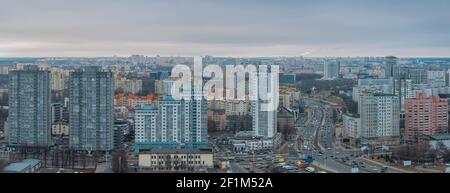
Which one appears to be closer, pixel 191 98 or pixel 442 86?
pixel 191 98

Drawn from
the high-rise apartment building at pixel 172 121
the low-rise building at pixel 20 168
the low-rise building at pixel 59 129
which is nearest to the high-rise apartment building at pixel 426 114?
the high-rise apartment building at pixel 172 121

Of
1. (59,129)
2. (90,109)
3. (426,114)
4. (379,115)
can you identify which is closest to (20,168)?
(59,129)

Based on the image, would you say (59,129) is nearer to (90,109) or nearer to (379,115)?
(90,109)

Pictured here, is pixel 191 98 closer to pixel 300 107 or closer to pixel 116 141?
pixel 116 141

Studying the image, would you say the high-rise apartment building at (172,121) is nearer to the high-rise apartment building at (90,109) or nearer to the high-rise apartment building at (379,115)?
the high-rise apartment building at (90,109)
